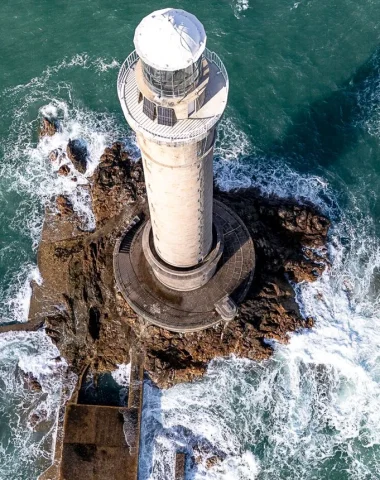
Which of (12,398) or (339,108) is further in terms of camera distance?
(339,108)

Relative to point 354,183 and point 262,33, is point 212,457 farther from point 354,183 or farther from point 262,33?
point 262,33

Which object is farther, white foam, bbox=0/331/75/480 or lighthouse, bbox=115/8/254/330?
white foam, bbox=0/331/75/480

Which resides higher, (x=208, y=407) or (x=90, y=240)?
(x=90, y=240)

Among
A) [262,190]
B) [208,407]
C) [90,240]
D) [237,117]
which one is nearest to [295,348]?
[208,407]

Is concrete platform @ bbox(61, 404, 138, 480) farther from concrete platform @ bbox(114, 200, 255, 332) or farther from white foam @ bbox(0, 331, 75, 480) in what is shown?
concrete platform @ bbox(114, 200, 255, 332)

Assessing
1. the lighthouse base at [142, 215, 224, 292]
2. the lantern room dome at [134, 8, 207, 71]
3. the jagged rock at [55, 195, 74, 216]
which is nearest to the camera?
the lantern room dome at [134, 8, 207, 71]

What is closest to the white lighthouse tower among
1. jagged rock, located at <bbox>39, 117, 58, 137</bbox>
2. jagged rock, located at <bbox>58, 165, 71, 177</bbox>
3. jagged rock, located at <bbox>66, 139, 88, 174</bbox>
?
jagged rock, located at <bbox>66, 139, 88, 174</bbox>

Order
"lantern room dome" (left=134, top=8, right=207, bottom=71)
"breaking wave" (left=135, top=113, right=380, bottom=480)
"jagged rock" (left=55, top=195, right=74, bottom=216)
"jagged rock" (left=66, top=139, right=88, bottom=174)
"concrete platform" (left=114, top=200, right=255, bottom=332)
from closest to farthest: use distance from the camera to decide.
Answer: "lantern room dome" (left=134, top=8, right=207, bottom=71) → "concrete platform" (left=114, top=200, right=255, bottom=332) → "breaking wave" (left=135, top=113, right=380, bottom=480) → "jagged rock" (left=55, top=195, right=74, bottom=216) → "jagged rock" (left=66, top=139, right=88, bottom=174)
